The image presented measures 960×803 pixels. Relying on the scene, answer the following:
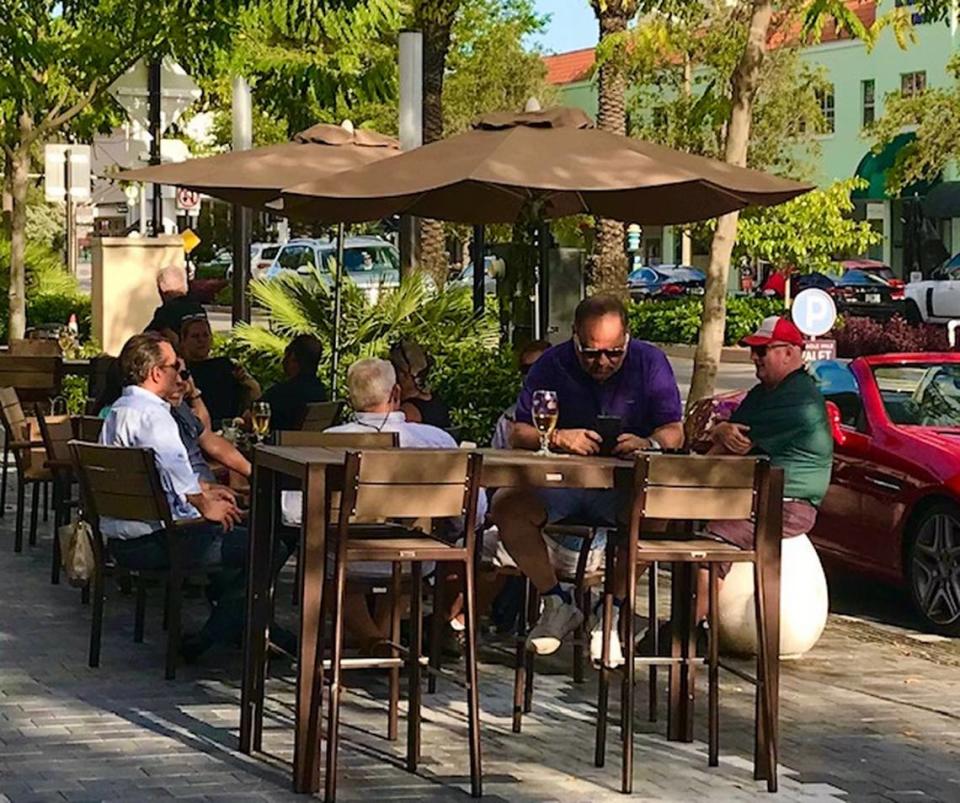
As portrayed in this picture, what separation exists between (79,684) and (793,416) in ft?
11.1

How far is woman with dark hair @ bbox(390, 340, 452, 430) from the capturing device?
34.6ft

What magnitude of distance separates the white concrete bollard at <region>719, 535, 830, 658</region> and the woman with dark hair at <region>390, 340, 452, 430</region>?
1.91 metres

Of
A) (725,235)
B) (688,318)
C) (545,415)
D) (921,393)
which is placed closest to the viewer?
(545,415)

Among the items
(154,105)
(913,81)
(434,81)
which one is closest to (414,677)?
(154,105)

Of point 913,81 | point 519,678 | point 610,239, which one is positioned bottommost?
point 519,678

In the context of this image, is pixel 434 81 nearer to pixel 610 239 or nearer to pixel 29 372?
pixel 610 239

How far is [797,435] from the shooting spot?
9195 mm

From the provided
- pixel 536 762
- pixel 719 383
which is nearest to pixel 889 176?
pixel 719 383

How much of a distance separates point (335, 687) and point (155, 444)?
2.55 metres

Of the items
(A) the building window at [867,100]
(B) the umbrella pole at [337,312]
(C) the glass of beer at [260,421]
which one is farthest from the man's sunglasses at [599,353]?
(A) the building window at [867,100]

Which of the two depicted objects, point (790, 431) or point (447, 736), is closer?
point (447, 736)

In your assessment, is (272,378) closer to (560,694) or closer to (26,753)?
(560,694)

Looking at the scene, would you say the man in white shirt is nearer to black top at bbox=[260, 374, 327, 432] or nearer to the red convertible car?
black top at bbox=[260, 374, 327, 432]

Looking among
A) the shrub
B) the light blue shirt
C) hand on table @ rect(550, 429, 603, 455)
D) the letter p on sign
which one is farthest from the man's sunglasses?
the shrub
